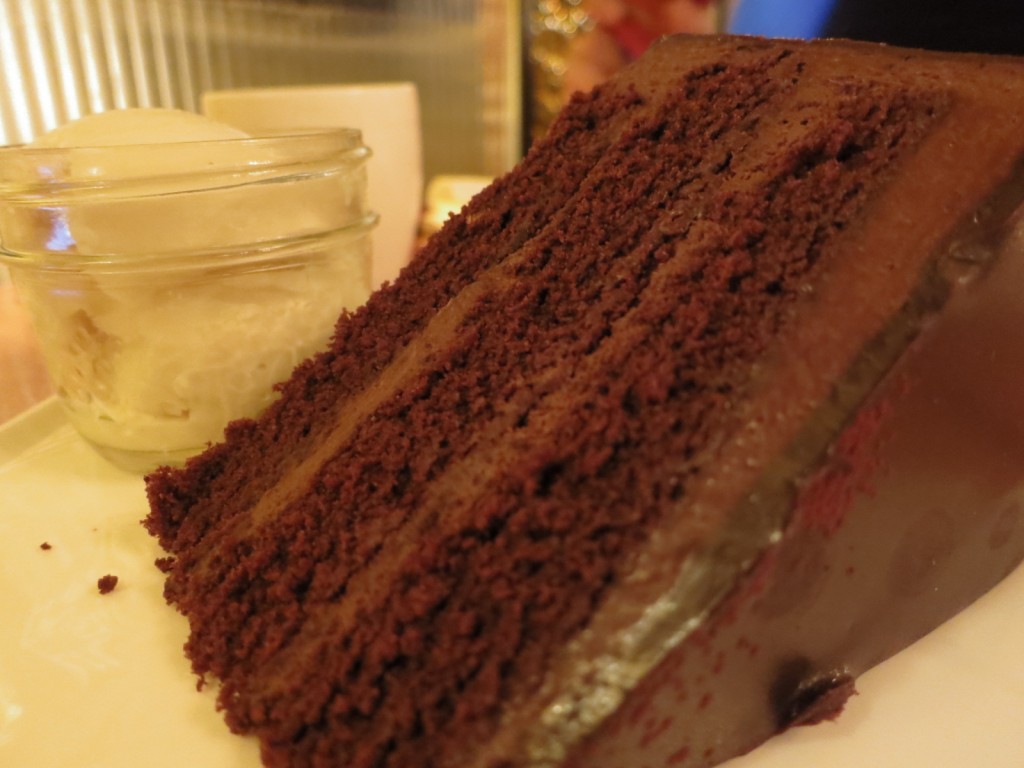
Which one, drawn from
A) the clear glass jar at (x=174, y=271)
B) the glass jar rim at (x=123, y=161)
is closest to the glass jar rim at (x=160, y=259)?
the clear glass jar at (x=174, y=271)

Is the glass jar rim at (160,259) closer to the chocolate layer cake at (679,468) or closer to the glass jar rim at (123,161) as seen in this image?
the glass jar rim at (123,161)

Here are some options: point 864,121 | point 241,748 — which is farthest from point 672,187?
point 241,748

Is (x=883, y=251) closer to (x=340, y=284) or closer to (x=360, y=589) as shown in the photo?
(x=360, y=589)

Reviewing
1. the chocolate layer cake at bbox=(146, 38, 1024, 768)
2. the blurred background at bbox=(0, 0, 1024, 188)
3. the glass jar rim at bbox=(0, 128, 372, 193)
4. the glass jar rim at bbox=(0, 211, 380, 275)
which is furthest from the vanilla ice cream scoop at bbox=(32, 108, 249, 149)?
the blurred background at bbox=(0, 0, 1024, 188)

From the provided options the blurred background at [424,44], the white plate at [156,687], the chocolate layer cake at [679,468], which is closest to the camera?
the chocolate layer cake at [679,468]

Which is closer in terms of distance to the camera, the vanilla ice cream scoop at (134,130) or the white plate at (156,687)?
the white plate at (156,687)
